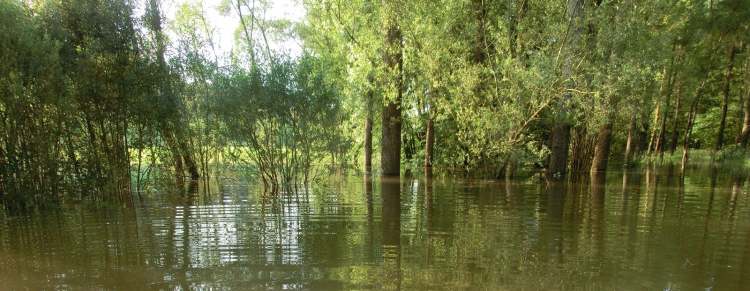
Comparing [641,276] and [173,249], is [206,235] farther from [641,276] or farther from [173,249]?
→ [641,276]

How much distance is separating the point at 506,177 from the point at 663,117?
60.2 feet

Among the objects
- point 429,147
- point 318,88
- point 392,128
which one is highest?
point 318,88

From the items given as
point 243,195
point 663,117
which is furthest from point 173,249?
point 663,117

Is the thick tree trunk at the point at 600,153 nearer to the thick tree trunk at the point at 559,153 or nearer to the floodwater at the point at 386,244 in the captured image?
the thick tree trunk at the point at 559,153

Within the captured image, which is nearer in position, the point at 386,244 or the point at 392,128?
the point at 386,244

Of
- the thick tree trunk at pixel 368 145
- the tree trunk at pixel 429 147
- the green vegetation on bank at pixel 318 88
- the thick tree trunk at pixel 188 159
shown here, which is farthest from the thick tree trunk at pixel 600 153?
the thick tree trunk at pixel 188 159

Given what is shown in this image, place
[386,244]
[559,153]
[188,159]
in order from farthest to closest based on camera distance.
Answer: [559,153] < [188,159] < [386,244]

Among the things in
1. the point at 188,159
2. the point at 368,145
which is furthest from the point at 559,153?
the point at 188,159

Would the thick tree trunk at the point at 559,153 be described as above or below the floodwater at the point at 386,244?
above

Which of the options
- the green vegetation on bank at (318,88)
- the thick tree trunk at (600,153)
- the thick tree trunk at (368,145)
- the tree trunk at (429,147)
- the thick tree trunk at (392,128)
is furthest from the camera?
the thick tree trunk at (368,145)

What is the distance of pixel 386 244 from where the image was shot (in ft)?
20.6

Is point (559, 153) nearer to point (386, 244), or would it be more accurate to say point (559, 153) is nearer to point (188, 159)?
point (386, 244)

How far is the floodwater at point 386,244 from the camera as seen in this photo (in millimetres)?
4785

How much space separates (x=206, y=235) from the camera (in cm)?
676
